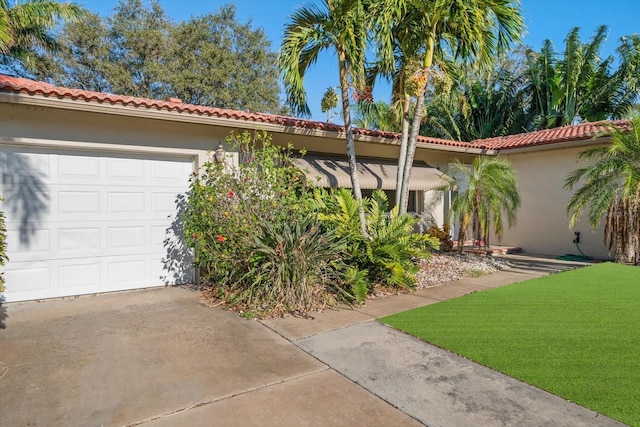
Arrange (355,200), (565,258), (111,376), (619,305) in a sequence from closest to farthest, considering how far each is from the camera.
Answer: (111,376) < (619,305) < (355,200) < (565,258)

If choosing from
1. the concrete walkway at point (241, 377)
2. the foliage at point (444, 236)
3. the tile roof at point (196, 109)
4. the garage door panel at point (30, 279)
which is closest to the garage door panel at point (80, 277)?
the garage door panel at point (30, 279)

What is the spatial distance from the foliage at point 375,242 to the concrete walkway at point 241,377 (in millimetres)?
1589

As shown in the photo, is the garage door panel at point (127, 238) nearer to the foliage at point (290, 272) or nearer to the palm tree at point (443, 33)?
the foliage at point (290, 272)

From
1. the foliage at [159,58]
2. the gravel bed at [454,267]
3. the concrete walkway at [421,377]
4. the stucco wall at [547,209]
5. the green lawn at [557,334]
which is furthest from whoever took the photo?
the foliage at [159,58]

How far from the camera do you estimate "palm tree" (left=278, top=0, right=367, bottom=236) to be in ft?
28.2

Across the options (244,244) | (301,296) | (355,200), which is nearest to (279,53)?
(355,200)

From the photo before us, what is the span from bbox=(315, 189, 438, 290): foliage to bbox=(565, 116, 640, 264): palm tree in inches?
217

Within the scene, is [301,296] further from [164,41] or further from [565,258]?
[164,41]

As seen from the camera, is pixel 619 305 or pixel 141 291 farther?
pixel 141 291

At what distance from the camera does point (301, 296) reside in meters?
7.00

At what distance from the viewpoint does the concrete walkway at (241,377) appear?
12.0 feet

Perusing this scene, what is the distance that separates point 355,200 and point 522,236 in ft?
30.6

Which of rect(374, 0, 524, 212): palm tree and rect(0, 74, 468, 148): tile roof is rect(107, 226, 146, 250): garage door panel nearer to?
rect(0, 74, 468, 148): tile roof

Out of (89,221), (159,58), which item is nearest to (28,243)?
(89,221)
